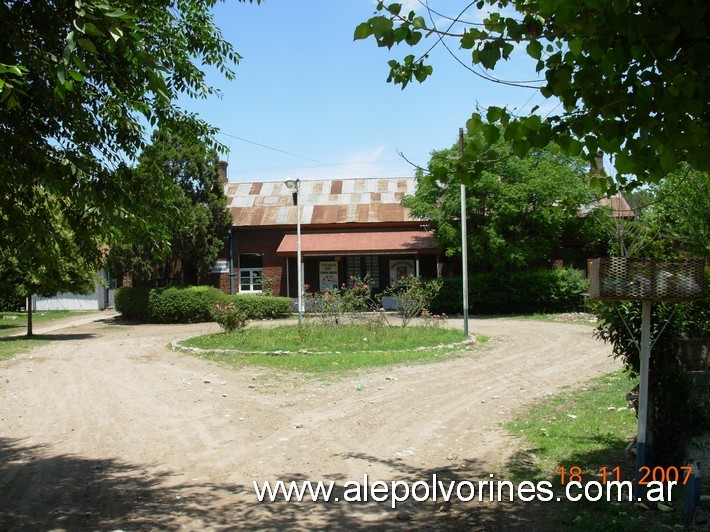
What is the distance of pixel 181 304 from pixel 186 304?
0.21 meters

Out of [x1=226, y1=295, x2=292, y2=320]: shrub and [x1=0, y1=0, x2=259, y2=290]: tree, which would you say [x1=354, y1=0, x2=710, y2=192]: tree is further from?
[x1=226, y1=295, x2=292, y2=320]: shrub

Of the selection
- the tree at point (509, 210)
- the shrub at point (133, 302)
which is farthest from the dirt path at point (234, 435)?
the shrub at point (133, 302)

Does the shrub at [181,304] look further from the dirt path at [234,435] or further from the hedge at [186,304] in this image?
the dirt path at [234,435]

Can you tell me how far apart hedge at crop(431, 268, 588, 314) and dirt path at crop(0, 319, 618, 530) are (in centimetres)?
1398

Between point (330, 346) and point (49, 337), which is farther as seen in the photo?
point (49, 337)

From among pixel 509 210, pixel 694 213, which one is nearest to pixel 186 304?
pixel 509 210

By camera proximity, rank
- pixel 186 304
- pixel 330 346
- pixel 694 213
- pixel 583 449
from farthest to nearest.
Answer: pixel 186 304 → pixel 330 346 → pixel 694 213 → pixel 583 449

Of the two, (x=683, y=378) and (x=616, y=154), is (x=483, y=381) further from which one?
(x=616, y=154)

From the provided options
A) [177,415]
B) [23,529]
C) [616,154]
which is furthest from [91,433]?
[616,154]

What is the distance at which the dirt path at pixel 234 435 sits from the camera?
530 centimetres

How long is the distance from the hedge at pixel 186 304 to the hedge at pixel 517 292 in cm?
718

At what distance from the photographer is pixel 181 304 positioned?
27.2m

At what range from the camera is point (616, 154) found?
4.10 meters

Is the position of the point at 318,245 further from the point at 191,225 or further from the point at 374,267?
the point at 191,225
